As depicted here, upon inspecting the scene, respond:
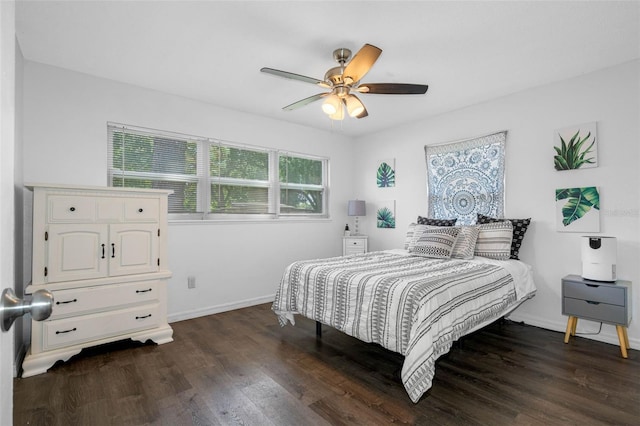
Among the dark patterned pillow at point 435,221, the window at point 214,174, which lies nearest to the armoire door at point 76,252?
the window at point 214,174

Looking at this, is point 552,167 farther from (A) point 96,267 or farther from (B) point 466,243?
(A) point 96,267

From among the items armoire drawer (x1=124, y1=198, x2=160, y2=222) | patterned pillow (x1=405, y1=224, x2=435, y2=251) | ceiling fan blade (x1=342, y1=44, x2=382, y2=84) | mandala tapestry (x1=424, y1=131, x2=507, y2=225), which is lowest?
patterned pillow (x1=405, y1=224, x2=435, y2=251)

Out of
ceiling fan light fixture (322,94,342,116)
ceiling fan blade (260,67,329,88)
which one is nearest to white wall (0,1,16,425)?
ceiling fan blade (260,67,329,88)

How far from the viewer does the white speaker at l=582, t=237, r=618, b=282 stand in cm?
272

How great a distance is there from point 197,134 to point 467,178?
10.8 feet

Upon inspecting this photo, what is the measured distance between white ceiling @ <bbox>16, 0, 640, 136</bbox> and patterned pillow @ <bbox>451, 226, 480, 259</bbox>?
4.95 feet

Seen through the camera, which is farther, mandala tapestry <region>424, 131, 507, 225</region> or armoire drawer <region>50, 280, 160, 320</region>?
mandala tapestry <region>424, 131, 507, 225</region>

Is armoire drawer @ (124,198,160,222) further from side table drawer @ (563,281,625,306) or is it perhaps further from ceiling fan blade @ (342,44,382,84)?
side table drawer @ (563,281,625,306)

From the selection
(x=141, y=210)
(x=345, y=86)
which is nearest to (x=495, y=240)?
(x=345, y=86)

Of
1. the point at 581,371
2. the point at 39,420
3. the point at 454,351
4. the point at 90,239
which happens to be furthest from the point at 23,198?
the point at 581,371

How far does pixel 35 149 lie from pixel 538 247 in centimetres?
489

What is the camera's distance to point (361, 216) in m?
5.25

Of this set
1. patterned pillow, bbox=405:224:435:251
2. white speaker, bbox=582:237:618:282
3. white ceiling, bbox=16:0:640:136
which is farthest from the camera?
patterned pillow, bbox=405:224:435:251

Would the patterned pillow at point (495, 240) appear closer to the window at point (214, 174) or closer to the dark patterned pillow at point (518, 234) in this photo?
the dark patterned pillow at point (518, 234)
